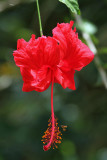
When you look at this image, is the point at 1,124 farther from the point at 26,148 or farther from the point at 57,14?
the point at 57,14

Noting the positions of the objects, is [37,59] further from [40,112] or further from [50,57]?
[40,112]

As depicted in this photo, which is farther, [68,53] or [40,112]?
[40,112]

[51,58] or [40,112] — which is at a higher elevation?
[51,58]

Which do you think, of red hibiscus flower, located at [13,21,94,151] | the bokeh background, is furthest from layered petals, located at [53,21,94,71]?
the bokeh background

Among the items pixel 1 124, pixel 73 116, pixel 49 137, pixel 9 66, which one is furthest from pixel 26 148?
pixel 49 137

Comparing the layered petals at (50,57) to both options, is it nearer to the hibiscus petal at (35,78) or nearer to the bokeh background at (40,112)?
the hibiscus petal at (35,78)

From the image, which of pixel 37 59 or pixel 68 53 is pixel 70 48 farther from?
pixel 37 59

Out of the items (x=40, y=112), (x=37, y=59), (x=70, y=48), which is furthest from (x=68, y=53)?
(x=40, y=112)
